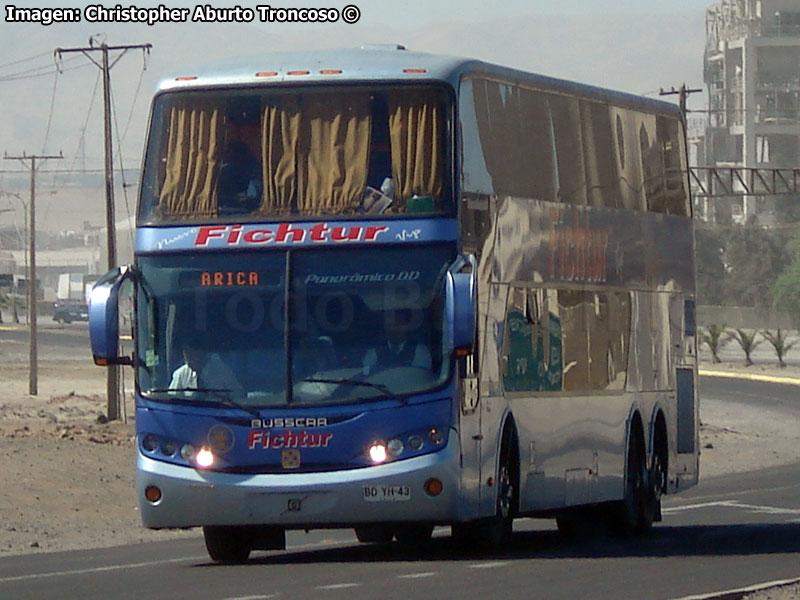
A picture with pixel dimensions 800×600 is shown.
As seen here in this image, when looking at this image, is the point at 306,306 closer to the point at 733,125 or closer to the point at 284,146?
the point at 284,146

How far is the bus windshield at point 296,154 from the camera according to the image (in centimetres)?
1558

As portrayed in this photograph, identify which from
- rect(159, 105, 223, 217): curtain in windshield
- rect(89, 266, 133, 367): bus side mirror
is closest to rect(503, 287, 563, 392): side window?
rect(159, 105, 223, 217): curtain in windshield

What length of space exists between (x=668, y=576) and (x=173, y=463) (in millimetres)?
3847

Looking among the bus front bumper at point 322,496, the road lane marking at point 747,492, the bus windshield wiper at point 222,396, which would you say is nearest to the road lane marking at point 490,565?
the bus front bumper at point 322,496

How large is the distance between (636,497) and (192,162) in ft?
23.3

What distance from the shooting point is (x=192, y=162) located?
15.8 m

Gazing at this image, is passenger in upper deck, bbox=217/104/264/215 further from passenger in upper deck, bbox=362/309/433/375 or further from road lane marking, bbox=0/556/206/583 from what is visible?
road lane marking, bbox=0/556/206/583

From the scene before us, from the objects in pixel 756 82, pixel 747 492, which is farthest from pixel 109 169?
pixel 756 82

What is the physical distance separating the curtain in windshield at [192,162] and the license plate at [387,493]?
2480 millimetres

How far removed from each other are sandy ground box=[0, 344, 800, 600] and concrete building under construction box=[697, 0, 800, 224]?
8029 centimetres

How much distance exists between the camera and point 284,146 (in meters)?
15.7

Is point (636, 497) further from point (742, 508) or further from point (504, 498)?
point (742, 508)

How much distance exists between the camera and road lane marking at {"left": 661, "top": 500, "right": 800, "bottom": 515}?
2469 centimetres

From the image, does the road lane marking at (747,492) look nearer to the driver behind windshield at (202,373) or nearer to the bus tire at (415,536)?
the bus tire at (415,536)
